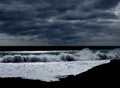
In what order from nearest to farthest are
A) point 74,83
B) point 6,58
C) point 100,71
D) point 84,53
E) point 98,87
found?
point 98,87, point 74,83, point 100,71, point 6,58, point 84,53

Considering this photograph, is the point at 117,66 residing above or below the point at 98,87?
above

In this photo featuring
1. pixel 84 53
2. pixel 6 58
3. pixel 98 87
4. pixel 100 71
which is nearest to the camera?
pixel 98 87

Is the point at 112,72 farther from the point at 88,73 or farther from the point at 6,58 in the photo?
the point at 6,58

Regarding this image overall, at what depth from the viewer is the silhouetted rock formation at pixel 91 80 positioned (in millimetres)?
9906

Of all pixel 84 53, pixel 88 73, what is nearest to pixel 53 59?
pixel 84 53

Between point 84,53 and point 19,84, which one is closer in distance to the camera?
point 19,84

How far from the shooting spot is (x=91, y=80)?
33.5 feet

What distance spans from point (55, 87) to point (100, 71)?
2.14 m

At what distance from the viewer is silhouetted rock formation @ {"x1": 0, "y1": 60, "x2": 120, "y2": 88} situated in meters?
9.91

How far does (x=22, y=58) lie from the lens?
39.2 metres

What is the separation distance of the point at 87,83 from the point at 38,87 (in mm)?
1926

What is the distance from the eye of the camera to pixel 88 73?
11.1 metres

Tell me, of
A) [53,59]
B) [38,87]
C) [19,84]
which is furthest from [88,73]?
[53,59]

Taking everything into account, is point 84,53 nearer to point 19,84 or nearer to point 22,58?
point 22,58
